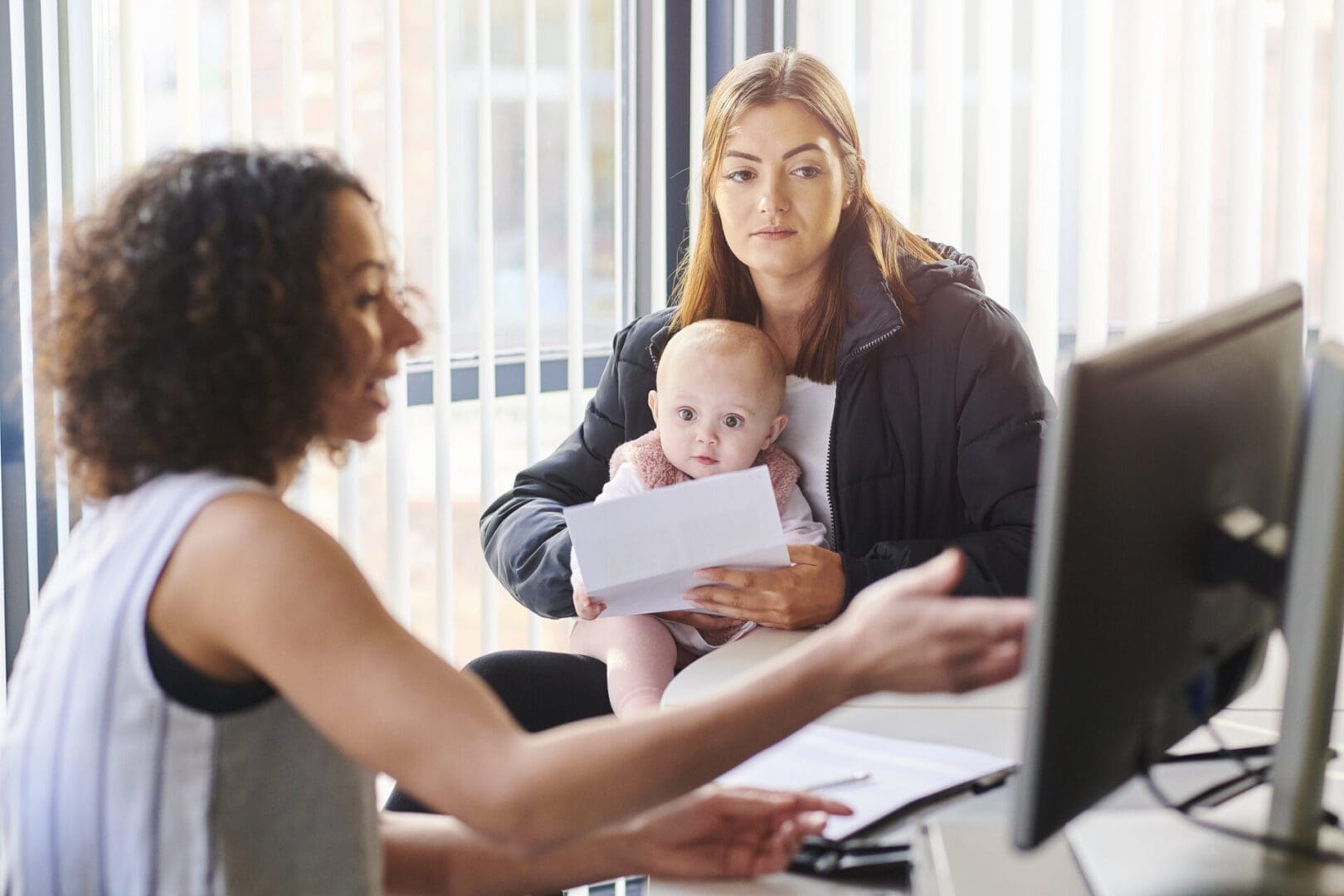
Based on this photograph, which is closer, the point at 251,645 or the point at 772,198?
the point at 251,645

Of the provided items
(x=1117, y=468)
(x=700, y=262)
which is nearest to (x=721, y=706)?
(x=1117, y=468)

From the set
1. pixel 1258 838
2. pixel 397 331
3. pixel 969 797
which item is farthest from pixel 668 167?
pixel 1258 838

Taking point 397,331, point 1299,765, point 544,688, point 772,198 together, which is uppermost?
point 772,198

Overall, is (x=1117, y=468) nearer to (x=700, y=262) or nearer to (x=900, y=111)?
(x=700, y=262)

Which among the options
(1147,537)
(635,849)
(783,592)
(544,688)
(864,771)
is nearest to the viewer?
(1147,537)

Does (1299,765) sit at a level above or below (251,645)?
below

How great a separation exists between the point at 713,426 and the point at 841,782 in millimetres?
975

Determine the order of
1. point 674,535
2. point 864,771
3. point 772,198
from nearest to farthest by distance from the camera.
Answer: point 864,771 < point 674,535 < point 772,198

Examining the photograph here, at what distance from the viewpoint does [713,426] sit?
84.3 inches

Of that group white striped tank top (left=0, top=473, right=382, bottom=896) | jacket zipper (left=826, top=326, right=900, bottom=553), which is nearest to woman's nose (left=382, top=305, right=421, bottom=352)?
white striped tank top (left=0, top=473, right=382, bottom=896)

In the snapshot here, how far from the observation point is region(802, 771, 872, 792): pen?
1.22m

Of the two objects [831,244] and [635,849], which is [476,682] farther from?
[831,244]

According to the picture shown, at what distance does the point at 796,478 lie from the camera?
2205 millimetres

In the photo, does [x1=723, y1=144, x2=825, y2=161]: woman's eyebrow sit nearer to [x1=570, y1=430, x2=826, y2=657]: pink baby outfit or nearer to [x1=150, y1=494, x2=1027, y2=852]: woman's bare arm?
[x1=570, y1=430, x2=826, y2=657]: pink baby outfit
